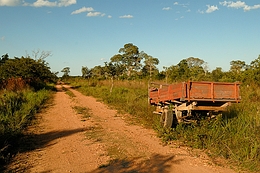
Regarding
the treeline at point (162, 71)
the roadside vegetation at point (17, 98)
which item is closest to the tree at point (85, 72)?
the treeline at point (162, 71)

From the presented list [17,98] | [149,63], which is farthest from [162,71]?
[17,98]

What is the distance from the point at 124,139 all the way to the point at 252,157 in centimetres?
338

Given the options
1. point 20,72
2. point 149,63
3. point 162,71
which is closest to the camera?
point 20,72

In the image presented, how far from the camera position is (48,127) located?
29.2 ft

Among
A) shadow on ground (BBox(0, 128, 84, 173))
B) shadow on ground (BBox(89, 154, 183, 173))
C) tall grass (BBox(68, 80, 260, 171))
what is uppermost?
tall grass (BBox(68, 80, 260, 171))

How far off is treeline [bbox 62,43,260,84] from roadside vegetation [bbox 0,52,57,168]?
7.82 meters

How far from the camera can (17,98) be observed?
13.6 m

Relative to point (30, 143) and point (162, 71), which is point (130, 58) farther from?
point (30, 143)

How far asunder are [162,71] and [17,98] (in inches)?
930

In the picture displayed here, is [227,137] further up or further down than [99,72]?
further down

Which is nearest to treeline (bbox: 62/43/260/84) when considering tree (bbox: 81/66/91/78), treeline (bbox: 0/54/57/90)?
tree (bbox: 81/66/91/78)

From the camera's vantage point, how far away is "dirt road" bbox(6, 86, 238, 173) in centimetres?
507

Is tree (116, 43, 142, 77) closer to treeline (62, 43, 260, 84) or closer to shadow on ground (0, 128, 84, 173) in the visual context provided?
treeline (62, 43, 260, 84)

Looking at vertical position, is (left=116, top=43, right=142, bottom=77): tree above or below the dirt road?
above
